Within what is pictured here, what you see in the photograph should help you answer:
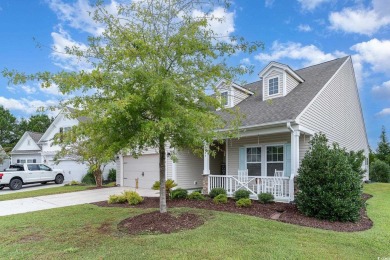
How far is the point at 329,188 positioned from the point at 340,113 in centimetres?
729

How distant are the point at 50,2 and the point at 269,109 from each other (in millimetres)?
9832

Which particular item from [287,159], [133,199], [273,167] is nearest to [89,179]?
[133,199]

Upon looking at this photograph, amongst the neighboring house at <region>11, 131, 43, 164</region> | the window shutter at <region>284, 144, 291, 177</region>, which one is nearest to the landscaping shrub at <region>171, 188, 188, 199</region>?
the window shutter at <region>284, 144, 291, 177</region>

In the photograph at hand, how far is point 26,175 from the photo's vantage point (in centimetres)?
1827

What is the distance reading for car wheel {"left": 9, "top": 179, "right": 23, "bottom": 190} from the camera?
1754 centimetres

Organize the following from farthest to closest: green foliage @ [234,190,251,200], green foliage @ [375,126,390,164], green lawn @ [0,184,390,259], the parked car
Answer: green foliage @ [375,126,390,164] → the parked car → green foliage @ [234,190,251,200] → green lawn @ [0,184,390,259]

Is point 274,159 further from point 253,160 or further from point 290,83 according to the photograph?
point 290,83

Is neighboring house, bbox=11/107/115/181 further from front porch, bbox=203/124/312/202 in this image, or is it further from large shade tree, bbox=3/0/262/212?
large shade tree, bbox=3/0/262/212

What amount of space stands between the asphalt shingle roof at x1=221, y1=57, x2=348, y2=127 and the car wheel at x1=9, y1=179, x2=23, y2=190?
48.2ft

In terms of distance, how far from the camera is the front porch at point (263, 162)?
31.9ft

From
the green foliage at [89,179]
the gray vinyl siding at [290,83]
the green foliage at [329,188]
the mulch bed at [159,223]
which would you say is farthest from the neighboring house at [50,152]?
the green foliage at [329,188]

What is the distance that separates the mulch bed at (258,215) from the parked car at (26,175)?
10821mm

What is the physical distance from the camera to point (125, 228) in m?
6.61

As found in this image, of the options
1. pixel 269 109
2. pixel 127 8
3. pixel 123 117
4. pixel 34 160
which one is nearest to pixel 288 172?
pixel 269 109
